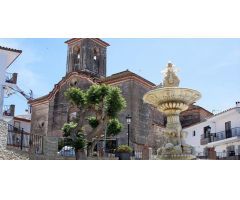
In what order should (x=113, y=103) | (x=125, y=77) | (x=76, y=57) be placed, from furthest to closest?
(x=76, y=57) < (x=125, y=77) < (x=113, y=103)

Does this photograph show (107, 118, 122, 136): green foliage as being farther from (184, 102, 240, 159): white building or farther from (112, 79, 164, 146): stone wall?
(184, 102, 240, 159): white building

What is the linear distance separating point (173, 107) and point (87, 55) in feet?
74.4

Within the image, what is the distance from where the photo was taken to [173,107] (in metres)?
11.2

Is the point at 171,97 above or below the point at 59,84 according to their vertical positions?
below

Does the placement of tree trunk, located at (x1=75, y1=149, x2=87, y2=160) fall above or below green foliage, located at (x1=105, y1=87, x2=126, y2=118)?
below

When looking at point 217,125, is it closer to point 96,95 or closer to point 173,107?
point 96,95

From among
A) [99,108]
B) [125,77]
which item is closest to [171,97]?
[99,108]

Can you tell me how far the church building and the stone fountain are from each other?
39.8 ft

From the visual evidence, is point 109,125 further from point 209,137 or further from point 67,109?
point 209,137

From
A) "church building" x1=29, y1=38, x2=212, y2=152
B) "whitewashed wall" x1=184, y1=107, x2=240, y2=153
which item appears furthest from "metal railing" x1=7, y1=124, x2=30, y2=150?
"whitewashed wall" x1=184, y1=107, x2=240, y2=153

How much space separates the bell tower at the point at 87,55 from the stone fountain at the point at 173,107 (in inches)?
849

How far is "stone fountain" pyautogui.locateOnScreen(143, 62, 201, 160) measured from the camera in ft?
35.3

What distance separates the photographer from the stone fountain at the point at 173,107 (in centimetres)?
1077
